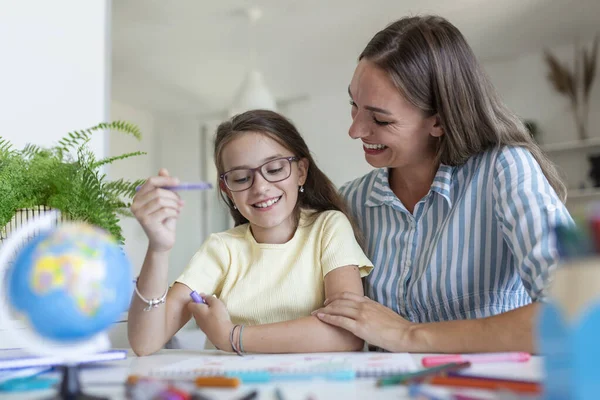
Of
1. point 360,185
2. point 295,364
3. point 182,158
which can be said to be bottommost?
point 295,364

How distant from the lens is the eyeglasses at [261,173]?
1.37m

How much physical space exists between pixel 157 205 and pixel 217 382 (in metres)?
0.31

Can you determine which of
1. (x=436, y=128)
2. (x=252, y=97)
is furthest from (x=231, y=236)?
(x=252, y=97)

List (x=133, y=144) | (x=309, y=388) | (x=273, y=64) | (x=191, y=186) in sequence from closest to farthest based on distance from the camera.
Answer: (x=309, y=388)
(x=191, y=186)
(x=273, y=64)
(x=133, y=144)

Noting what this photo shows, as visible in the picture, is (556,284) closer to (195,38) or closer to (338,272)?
(338,272)

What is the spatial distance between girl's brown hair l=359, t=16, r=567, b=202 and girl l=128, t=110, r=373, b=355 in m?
0.32

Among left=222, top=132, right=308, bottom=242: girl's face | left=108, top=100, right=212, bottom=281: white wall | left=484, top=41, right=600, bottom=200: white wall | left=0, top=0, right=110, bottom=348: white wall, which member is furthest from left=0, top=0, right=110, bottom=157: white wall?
left=108, top=100, right=212, bottom=281: white wall

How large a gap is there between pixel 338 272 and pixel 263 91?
115 inches

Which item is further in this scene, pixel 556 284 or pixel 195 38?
pixel 195 38

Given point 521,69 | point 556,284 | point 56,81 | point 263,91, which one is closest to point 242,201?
point 556,284

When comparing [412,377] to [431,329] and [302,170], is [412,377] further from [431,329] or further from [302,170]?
[302,170]

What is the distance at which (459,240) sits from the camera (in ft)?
4.35

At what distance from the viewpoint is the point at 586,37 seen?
476 centimetres

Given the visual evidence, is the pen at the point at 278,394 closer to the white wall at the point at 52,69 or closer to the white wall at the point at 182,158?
the white wall at the point at 52,69
